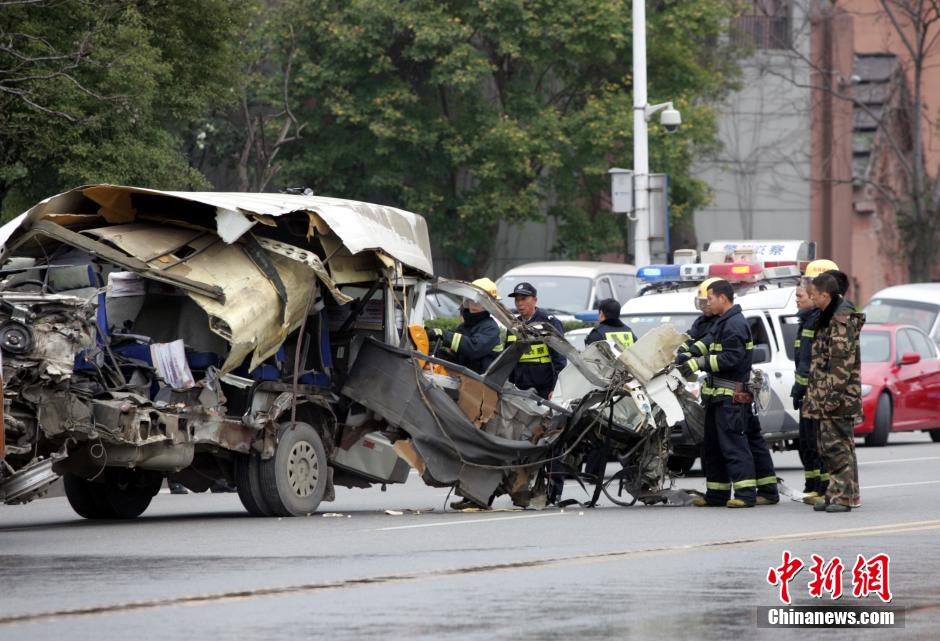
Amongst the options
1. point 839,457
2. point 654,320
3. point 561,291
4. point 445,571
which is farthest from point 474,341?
point 561,291

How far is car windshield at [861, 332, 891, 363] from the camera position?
76.9ft

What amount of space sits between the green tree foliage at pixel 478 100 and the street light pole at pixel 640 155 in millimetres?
8209

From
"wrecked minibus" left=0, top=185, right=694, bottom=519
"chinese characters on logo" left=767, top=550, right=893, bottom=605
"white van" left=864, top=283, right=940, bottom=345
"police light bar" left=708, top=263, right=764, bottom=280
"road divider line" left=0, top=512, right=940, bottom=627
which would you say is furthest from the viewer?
"white van" left=864, top=283, right=940, bottom=345

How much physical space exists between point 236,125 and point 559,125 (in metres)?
6.97

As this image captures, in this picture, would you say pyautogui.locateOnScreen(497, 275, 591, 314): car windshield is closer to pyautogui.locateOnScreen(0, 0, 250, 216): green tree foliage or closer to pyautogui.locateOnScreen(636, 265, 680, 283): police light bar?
pyautogui.locateOnScreen(636, 265, 680, 283): police light bar

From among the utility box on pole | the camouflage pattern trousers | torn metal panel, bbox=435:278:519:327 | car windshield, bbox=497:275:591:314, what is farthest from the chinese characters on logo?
the utility box on pole

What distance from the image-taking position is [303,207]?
1270 centimetres

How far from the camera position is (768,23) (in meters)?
49.8

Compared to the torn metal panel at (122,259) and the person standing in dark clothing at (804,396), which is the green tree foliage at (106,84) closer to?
the torn metal panel at (122,259)

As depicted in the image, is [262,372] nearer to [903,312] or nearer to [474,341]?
[474,341]

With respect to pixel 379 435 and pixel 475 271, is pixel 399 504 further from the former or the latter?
pixel 475 271

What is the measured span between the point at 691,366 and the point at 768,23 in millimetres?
37774

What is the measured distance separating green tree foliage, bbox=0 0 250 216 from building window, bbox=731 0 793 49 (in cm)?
2825

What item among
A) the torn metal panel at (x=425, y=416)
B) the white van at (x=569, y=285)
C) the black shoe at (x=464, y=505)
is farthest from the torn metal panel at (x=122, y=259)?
the white van at (x=569, y=285)
